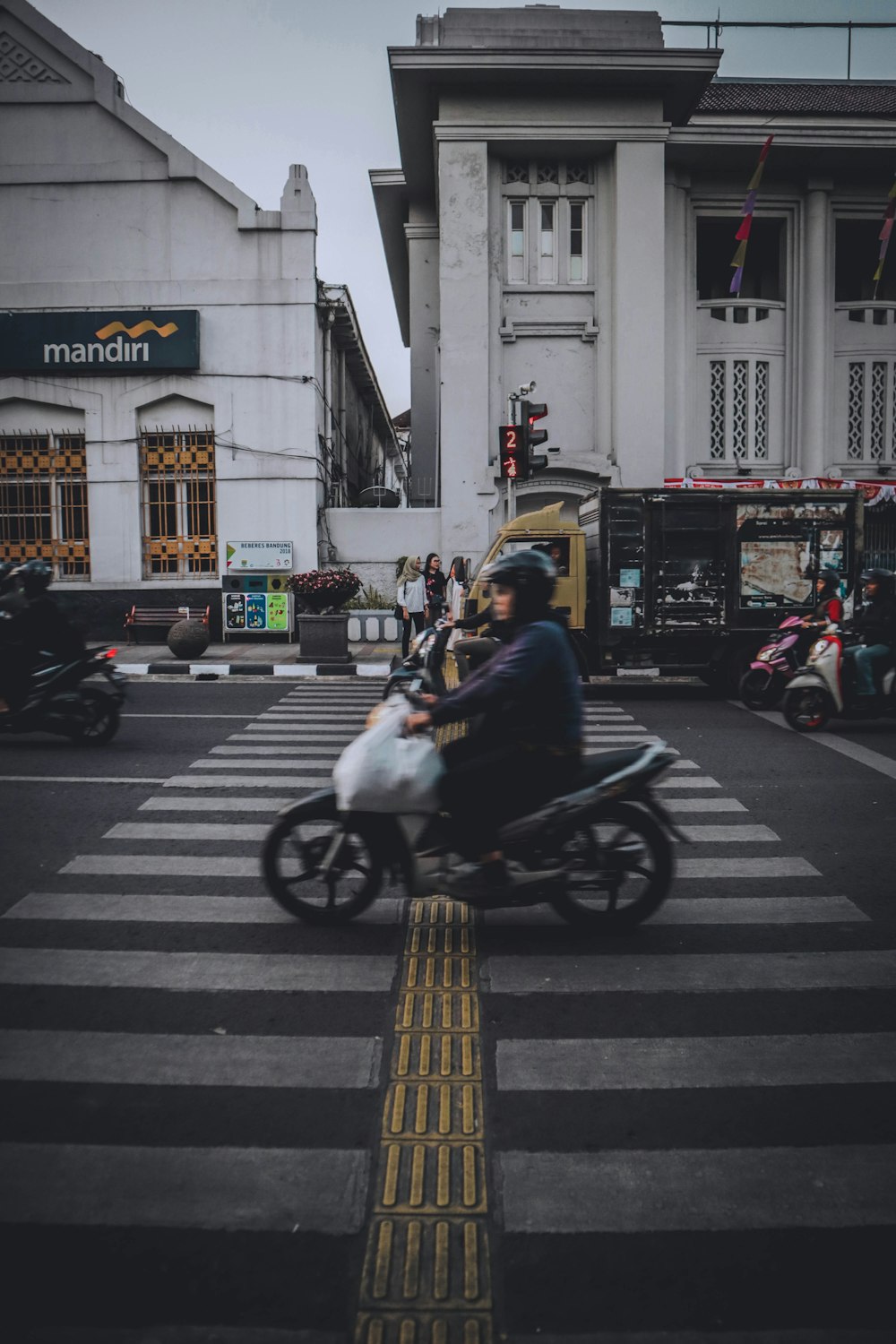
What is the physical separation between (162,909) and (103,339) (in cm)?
1831

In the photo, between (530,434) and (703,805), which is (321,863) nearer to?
(703,805)

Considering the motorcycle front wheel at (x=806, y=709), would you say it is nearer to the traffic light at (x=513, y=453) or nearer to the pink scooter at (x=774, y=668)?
the pink scooter at (x=774, y=668)

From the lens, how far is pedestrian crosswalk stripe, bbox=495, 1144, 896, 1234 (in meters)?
2.71

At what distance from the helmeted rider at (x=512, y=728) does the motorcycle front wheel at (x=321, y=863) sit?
494 millimetres

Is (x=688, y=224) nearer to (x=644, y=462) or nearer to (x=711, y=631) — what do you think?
(x=644, y=462)

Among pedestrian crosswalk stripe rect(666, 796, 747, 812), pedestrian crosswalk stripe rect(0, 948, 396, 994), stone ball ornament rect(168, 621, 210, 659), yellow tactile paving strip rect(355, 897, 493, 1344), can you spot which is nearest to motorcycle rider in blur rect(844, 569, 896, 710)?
pedestrian crosswalk stripe rect(666, 796, 747, 812)

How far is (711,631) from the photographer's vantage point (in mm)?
13562

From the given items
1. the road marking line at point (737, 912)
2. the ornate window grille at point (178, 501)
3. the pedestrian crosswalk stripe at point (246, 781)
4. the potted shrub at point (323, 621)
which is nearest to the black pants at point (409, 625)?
the potted shrub at point (323, 621)

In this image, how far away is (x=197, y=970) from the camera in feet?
14.4

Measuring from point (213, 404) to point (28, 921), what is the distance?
17718 mm

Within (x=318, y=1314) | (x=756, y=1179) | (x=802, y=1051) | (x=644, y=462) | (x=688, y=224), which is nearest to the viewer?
(x=318, y=1314)

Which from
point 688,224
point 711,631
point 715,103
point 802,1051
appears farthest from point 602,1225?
point 715,103

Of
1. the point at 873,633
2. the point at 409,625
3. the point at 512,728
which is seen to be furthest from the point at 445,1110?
the point at 409,625

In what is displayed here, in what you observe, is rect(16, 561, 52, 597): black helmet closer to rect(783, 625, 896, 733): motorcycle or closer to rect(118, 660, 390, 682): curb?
rect(118, 660, 390, 682): curb
